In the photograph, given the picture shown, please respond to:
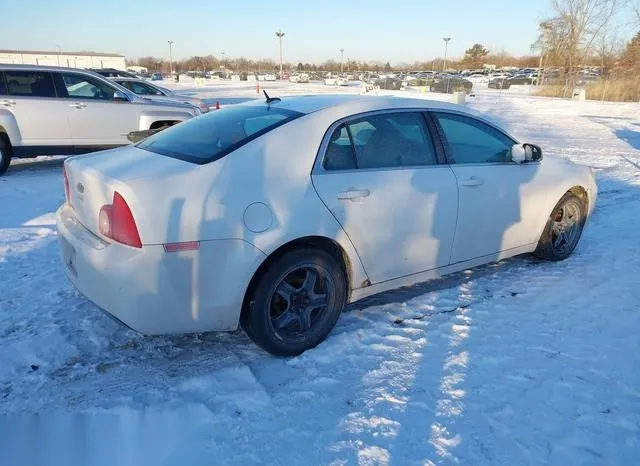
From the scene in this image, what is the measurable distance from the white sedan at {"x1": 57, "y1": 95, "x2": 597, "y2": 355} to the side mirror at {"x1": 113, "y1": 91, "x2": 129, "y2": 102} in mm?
6190

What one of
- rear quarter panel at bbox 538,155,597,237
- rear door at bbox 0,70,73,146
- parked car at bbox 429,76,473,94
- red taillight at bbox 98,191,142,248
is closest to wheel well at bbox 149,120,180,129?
rear door at bbox 0,70,73,146

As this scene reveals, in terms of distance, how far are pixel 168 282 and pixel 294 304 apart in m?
0.86

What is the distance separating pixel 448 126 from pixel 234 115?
5.66ft

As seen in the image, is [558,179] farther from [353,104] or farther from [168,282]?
[168,282]

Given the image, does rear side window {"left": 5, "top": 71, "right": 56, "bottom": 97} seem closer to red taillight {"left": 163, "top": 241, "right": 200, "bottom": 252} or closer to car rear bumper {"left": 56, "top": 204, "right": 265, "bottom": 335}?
car rear bumper {"left": 56, "top": 204, "right": 265, "bottom": 335}

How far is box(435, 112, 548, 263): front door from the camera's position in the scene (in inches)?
163

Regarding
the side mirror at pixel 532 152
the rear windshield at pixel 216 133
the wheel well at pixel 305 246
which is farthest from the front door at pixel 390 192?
the side mirror at pixel 532 152

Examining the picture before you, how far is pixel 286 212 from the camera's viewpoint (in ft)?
10.3

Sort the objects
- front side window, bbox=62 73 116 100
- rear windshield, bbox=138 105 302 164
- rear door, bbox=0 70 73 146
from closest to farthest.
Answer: rear windshield, bbox=138 105 302 164 → rear door, bbox=0 70 73 146 → front side window, bbox=62 73 116 100

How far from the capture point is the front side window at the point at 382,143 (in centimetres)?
353

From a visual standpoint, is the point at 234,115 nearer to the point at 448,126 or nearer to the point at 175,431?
the point at 448,126

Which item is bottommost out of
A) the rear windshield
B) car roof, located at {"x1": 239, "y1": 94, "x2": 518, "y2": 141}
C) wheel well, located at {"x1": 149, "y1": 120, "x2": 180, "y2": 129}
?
wheel well, located at {"x1": 149, "y1": 120, "x2": 180, "y2": 129}

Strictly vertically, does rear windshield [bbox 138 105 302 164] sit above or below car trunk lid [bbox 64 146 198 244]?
above

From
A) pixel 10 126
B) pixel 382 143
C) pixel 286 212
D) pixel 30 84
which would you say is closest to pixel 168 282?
pixel 286 212
